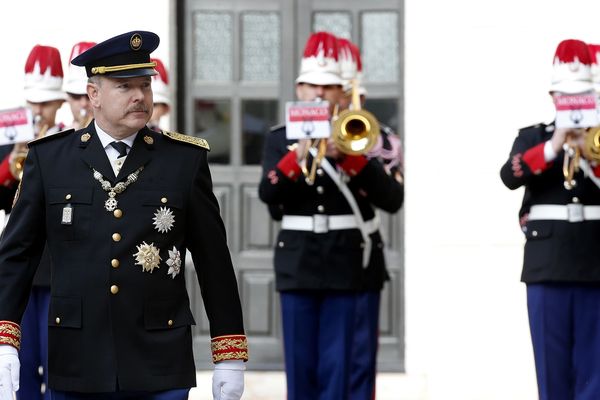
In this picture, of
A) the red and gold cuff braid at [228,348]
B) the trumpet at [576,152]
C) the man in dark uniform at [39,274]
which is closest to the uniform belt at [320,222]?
the trumpet at [576,152]

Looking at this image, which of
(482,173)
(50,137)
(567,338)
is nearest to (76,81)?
(567,338)

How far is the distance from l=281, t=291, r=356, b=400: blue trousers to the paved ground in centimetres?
183

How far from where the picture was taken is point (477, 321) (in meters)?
9.45

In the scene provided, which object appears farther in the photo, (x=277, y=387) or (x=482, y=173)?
(x=277, y=387)

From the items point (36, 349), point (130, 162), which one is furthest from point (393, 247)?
point (130, 162)

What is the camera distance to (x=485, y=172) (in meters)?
9.44

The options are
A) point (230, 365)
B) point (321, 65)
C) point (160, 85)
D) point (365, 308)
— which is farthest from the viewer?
point (160, 85)

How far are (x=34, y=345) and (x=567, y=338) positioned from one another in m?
2.41

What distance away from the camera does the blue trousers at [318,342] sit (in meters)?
7.55

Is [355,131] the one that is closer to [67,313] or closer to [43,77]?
[43,77]

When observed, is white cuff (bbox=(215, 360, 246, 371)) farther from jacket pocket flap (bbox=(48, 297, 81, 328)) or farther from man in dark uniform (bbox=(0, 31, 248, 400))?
jacket pocket flap (bbox=(48, 297, 81, 328))

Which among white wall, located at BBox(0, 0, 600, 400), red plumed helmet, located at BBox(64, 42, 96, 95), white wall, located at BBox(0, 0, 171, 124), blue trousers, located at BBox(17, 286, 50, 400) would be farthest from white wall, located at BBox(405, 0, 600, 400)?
blue trousers, located at BBox(17, 286, 50, 400)

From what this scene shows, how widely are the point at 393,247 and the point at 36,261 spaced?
5.76 m

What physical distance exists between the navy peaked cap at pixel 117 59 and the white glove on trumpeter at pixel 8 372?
0.85 meters
